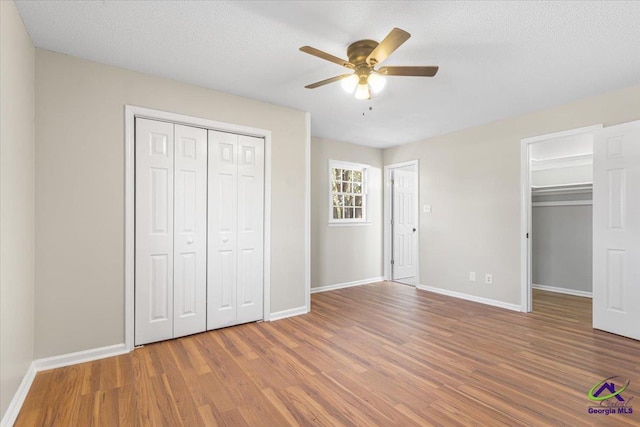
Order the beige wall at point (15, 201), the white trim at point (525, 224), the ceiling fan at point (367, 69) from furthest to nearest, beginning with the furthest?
the white trim at point (525, 224)
the ceiling fan at point (367, 69)
the beige wall at point (15, 201)

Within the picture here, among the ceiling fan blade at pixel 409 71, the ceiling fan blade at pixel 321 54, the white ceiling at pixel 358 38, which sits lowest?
the ceiling fan blade at pixel 409 71

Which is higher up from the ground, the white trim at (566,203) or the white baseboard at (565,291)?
the white trim at (566,203)

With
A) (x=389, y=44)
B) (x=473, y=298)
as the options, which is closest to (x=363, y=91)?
(x=389, y=44)

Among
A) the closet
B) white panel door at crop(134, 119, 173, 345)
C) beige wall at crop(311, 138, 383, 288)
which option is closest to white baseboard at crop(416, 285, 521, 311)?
beige wall at crop(311, 138, 383, 288)

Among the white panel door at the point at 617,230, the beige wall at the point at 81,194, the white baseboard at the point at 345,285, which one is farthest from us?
the white baseboard at the point at 345,285

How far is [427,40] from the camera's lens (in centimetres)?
225

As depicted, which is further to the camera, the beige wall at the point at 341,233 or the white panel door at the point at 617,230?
the beige wall at the point at 341,233

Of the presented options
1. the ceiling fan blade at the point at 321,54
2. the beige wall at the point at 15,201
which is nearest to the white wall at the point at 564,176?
the ceiling fan blade at the point at 321,54

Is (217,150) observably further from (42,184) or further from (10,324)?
(10,324)

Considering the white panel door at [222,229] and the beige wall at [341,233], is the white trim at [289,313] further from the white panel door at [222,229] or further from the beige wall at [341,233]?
the beige wall at [341,233]

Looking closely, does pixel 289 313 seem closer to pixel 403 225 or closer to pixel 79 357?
pixel 79 357

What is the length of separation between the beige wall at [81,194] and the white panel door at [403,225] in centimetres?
410

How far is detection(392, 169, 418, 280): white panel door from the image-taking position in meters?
5.78

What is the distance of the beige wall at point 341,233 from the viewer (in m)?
4.96
